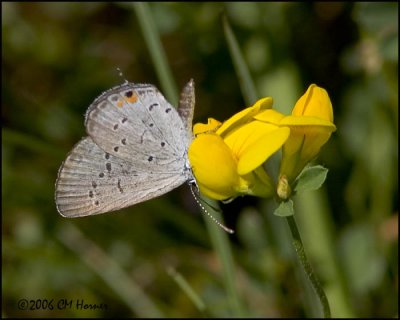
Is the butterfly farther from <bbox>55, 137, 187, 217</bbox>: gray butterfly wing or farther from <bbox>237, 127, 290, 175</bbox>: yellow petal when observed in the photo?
<bbox>237, 127, 290, 175</bbox>: yellow petal

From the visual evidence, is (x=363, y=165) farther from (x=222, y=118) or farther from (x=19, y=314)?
(x=19, y=314)

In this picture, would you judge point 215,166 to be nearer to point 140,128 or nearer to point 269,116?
point 269,116

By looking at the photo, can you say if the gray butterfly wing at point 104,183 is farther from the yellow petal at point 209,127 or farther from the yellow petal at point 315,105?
the yellow petal at point 315,105

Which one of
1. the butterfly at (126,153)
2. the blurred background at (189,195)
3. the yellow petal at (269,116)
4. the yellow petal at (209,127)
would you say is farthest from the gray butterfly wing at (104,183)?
the blurred background at (189,195)

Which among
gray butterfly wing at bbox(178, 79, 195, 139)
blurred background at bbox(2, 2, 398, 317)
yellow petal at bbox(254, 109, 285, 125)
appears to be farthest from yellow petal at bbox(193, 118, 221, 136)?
blurred background at bbox(2, 2, 398, 317)

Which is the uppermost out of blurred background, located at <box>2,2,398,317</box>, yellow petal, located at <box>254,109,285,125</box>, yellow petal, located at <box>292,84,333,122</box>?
yellow petal, located at <box>254,109,285,125</box>

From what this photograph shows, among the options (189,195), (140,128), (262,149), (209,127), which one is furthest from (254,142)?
(189,195)

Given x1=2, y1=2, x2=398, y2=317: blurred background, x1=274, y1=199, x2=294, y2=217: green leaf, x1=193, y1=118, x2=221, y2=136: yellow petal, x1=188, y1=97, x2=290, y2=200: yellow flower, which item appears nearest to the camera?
x1=274, y1=199, x2=294, y2=217: green leaf
